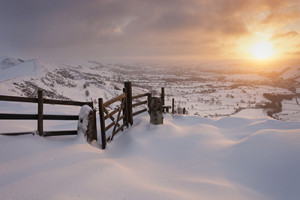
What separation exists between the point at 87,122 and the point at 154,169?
2625mm

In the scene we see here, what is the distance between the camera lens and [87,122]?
5316 millimetres

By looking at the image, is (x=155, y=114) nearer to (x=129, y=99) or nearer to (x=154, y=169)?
Result: (x=129, y=99)

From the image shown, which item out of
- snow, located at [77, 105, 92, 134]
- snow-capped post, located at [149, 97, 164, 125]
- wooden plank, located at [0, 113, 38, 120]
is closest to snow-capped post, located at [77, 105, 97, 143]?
snow, located at [77, 105, 92, 134]

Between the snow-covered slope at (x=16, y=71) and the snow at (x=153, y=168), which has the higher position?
the snow-covered slope at (x=16, y=71)

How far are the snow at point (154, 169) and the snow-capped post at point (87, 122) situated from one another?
0.24m

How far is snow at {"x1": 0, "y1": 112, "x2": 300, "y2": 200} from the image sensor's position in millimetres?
2932

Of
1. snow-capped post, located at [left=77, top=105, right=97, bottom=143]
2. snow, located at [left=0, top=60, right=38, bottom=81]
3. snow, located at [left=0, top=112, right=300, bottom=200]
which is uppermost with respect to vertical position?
snow, located at [left=0, top=60, right=38, bottom=81]

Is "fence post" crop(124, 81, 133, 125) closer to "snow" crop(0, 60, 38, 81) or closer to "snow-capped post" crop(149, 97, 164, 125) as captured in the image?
"snow-capped post" crop(149, 97, 164, 125)

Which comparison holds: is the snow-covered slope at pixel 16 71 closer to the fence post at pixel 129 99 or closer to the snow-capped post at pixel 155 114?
the fence post at pixel 129 99

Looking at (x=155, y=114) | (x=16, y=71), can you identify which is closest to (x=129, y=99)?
(x=155, y=114)

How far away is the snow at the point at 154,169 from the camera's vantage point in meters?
2.93

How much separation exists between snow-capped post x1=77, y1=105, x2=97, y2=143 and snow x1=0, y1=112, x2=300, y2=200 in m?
0.24

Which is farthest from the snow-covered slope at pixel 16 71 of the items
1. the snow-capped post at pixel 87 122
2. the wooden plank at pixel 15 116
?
the snow-capped post at pixel 87 122

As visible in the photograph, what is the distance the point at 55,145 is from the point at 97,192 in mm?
2492
